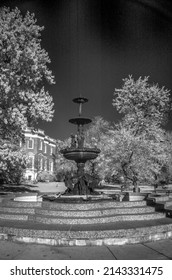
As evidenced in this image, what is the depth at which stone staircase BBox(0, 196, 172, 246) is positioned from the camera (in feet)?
21.5

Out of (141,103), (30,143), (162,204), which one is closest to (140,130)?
(141,103)

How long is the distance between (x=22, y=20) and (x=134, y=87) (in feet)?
50.6

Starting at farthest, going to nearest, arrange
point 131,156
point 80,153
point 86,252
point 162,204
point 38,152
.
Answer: point 38,152
point 131,156
point 80,153
point 162,204
point 86,252

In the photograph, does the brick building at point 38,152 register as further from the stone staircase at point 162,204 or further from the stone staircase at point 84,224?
the stone staircase at point 84,224

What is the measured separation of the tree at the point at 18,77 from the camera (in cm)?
1731

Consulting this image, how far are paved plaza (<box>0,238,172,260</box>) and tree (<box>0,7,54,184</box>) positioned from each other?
1147 centimetres

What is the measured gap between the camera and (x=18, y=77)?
17.6 m

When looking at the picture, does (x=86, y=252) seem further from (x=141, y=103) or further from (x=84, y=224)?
(x=141, y=103)

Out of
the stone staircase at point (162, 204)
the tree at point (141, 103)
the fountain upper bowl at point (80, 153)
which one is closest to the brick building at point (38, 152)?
the tree at point (141, 103)

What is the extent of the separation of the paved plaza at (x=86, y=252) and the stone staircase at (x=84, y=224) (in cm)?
23

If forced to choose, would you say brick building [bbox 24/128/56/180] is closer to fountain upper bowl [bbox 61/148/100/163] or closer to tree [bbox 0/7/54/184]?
tree [bbox 0/7/54/184]

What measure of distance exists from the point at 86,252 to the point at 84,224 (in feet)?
6.09

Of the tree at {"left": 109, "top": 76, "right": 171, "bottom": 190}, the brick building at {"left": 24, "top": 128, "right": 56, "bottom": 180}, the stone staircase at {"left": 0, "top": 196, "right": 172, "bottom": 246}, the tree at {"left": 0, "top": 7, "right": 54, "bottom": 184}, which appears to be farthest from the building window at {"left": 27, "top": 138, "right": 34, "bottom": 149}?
the stone staircase at {"left": 0, "top": 196, "right": 172, "bottom": 246}
